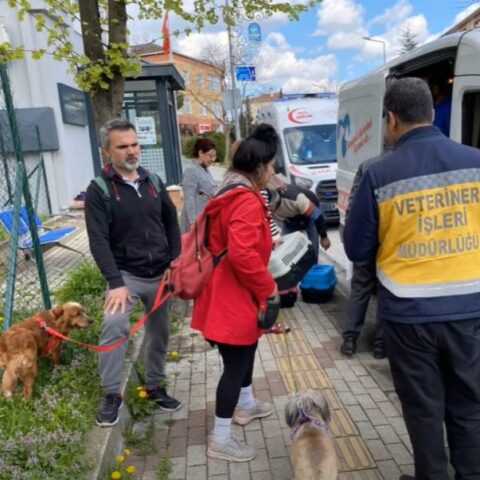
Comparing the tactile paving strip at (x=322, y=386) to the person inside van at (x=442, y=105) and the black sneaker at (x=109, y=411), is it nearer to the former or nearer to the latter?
the black sneaker at (x=109, y=411)

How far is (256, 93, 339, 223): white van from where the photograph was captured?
990 centimetres

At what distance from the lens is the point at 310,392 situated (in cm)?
281

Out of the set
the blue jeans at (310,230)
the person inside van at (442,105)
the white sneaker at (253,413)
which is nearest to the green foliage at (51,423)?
the white sneaker at (253,413)

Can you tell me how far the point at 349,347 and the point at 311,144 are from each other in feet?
22.9

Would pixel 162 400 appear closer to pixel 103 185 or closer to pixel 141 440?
pixel 141 440

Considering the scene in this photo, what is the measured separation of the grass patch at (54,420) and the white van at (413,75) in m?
3.19

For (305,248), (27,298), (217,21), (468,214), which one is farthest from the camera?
(27,298)

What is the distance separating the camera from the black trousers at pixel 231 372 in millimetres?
2824

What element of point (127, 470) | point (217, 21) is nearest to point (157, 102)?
point (217, 21)

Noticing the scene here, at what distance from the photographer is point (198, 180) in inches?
216

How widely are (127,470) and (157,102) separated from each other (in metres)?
12.2

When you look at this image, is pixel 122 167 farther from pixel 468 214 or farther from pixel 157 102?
pixel 157 102

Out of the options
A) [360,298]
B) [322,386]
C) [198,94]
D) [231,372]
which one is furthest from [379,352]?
[198,94]

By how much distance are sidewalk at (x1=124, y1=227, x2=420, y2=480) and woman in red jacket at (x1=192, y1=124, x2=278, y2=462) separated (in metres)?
0.47
